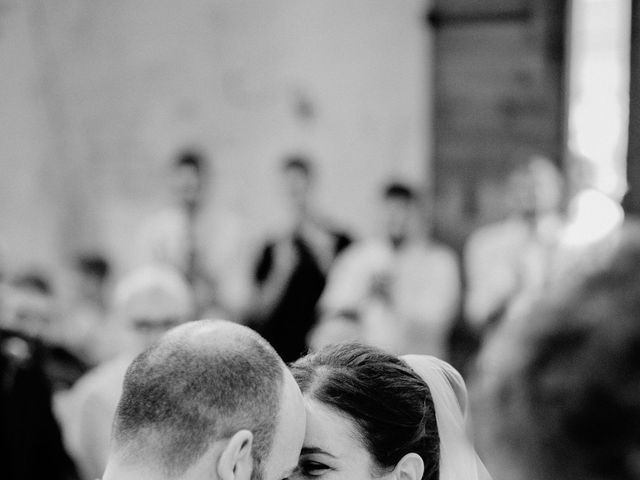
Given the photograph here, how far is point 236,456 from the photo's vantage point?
53.4 inches

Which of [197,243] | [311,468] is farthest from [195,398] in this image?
[197,243]

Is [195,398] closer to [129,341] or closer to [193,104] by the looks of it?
[129,341]

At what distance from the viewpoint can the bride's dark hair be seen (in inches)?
71.1

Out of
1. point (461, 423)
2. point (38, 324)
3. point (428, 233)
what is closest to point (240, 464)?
point (461, 423)

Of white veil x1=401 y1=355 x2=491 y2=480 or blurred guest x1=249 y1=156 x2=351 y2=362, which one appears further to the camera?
blurred guest x1=249 y1=156 x2=351 y2=362

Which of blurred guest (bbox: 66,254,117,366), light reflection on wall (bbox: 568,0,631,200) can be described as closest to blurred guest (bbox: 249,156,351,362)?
blurred guest (bbox: 66,254,117,366)

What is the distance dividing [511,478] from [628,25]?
5851mm

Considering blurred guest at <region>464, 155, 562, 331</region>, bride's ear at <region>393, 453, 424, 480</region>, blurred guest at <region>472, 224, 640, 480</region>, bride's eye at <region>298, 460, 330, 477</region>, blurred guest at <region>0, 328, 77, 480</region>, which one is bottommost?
blurred guest at <region>0, 328, 77, 480</region>

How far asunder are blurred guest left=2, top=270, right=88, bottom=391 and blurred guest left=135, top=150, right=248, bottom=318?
78cm

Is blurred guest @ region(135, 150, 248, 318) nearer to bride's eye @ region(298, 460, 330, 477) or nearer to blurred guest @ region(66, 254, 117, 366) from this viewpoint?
blurred guest @ region(66, 254, 117, 366)

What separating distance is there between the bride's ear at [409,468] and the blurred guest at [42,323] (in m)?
3.02

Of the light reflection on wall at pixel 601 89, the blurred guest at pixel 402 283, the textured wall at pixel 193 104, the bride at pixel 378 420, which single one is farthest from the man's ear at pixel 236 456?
the textured wall at pixel 193 104

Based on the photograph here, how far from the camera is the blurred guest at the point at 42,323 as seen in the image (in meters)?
4.91

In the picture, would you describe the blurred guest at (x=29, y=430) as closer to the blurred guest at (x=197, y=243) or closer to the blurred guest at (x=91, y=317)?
the blurred guest at (x=197, y=243)
